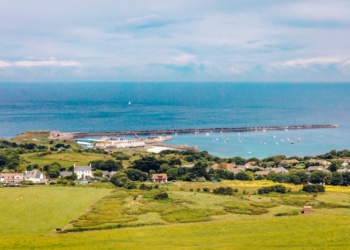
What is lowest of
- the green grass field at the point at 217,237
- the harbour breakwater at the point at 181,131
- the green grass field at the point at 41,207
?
the green grass field at the point at 217,237

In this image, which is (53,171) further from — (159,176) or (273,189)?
(273,189)

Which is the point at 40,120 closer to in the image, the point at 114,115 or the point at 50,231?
the point at 114,115

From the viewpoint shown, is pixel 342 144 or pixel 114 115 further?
pixel 114 115

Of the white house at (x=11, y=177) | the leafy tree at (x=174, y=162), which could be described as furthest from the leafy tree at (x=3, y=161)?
the leafy tree at (x=174, y=162)

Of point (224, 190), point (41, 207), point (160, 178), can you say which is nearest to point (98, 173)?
point (160, 178)

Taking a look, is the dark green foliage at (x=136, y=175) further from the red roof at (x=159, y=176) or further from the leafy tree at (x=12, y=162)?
the leafy tree at (x=12, y=162)

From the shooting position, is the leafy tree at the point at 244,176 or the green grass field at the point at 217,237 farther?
the leafy tree at the point at 244,176

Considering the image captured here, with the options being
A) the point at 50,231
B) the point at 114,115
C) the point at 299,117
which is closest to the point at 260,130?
the point at 299,117

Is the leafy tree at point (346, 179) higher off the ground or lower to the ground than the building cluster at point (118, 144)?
lower
